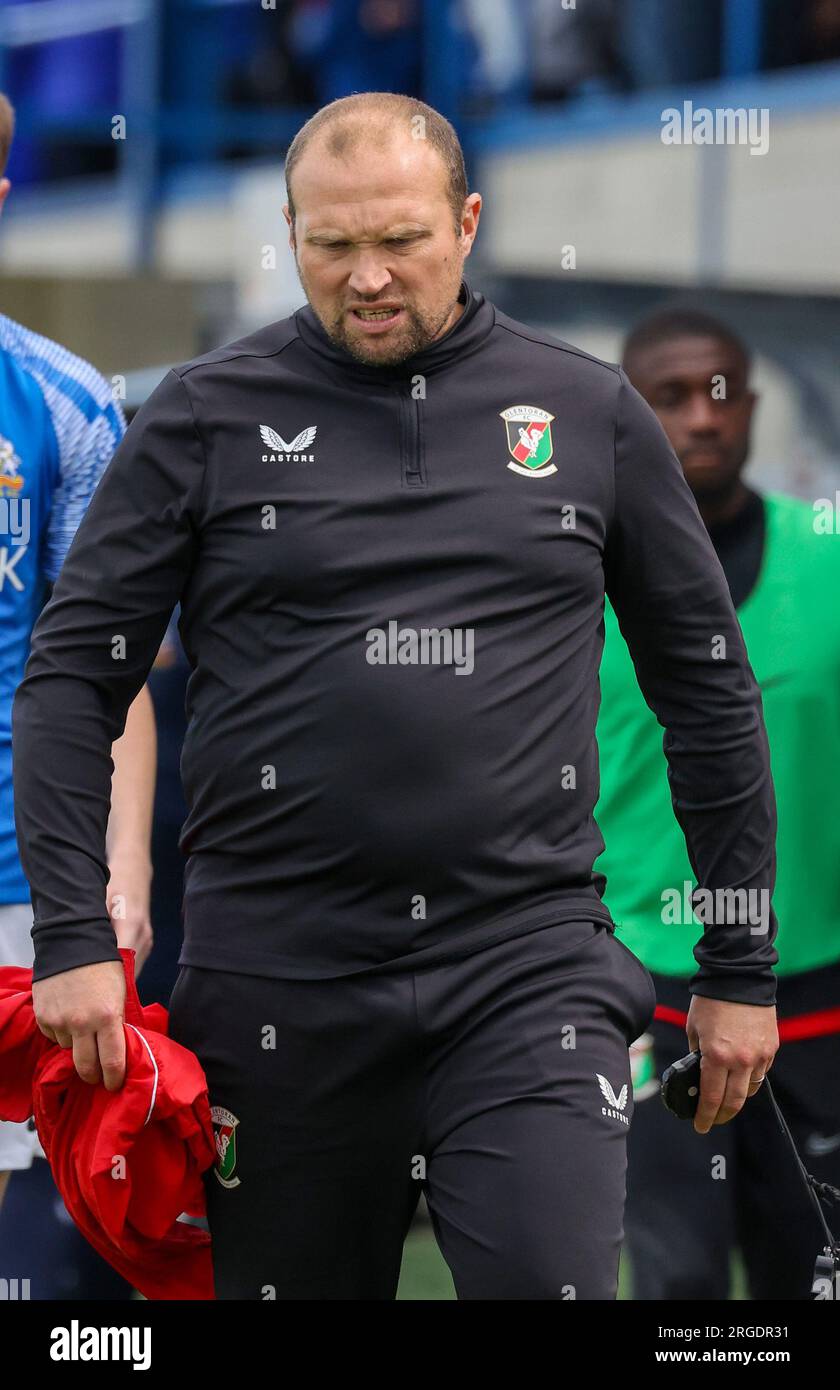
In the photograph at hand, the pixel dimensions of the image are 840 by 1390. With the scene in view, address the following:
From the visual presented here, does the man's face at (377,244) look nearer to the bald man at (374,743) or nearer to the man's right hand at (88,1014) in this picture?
the bald man at (374,743)

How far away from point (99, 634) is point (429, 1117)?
805 mm

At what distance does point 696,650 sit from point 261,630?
66cm

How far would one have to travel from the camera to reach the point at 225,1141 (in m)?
2.94

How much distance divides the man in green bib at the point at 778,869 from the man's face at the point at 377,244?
143 cm

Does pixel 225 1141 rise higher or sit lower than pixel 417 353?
lower

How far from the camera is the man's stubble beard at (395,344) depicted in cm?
293

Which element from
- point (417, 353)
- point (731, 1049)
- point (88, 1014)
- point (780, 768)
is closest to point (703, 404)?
point (780, 768)

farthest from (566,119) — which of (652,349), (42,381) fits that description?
(42,381)

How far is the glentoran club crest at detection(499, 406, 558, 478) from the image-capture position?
2.96 metres

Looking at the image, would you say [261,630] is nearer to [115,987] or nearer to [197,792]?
[197,792]
